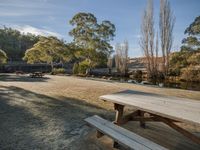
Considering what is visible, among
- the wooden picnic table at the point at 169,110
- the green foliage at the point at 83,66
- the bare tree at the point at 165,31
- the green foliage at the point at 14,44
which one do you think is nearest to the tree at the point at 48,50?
the green foliage at the point at 83,66

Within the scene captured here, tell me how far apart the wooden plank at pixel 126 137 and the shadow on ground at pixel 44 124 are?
58cm

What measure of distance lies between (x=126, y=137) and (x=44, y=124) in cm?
196

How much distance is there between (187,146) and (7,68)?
34.5m

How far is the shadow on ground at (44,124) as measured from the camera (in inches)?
109

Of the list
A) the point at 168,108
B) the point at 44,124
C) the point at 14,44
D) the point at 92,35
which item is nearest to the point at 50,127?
Answer: the point at 44,124

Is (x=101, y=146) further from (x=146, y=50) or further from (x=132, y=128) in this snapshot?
(x=146, y=50)

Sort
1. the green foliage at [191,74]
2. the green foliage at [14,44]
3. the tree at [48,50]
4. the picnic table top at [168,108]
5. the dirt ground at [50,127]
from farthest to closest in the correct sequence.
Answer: the green foliage at [14,44], the tree at [48,50], the green foliage at [191,74], the dirt ground at [50,127], the picnic table top at [168,108]

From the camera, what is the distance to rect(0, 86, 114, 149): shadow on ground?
2777 mm

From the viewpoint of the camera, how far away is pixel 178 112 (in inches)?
82.8

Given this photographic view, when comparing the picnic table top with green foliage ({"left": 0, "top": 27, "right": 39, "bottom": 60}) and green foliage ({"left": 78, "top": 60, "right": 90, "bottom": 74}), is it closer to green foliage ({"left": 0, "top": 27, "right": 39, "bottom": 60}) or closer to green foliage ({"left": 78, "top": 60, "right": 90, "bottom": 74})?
green foliage ({"left": 78, "top": 60, "right": 90, "bottom": 74})

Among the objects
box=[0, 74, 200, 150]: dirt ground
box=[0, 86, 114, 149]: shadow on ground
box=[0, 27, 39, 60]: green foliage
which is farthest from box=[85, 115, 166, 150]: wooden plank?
box=[0, 27, 39, 60]: green foliage

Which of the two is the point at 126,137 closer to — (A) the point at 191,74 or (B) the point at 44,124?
(B) the point at 44,124

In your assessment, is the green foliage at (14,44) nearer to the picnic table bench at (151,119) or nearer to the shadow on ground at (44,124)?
the shadow on ground at (44,124)

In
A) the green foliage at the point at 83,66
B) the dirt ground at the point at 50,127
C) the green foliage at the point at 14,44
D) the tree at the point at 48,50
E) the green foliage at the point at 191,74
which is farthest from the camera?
the green foliage at the point at 14,44
